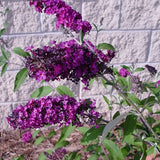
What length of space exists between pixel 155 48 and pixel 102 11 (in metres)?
0.67

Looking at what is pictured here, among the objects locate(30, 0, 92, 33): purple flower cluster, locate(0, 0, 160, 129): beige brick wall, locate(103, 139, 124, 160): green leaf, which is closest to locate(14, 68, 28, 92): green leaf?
locate(30, 0, 92, 33): purple flower cluster

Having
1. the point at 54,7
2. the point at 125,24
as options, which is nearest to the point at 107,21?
the point at 125,24

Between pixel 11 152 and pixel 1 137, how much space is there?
0.26 m

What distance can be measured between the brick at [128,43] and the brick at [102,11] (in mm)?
107

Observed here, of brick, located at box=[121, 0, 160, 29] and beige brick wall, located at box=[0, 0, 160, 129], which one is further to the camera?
brick, located at box=[121, 0, 160, 29]

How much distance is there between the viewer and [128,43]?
7.42 feet

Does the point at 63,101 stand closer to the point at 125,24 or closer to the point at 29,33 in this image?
the point at 29,33

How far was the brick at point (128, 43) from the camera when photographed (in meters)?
2.19

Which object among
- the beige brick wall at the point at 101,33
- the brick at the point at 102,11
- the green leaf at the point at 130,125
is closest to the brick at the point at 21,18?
the beige brick wall at the point at 101,33

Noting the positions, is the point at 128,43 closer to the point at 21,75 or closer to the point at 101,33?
the point at 101,33

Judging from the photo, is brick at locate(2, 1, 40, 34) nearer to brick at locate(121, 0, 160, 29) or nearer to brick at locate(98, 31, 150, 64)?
brick at locate(98, 31, 150, 64)

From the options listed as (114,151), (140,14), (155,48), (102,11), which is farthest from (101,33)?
(114,151)

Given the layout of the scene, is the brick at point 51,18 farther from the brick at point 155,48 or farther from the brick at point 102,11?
the brick at point 155,48

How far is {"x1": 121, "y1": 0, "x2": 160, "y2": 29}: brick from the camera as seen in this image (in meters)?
2.13
